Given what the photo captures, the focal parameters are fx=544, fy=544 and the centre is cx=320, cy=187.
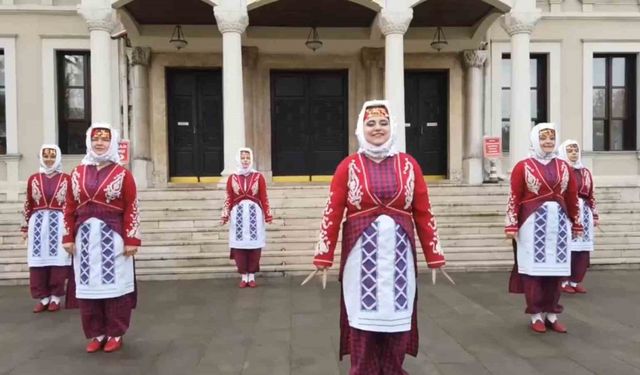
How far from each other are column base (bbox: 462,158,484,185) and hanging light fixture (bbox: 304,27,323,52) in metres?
5.08

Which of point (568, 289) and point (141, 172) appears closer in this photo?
point (568, 289)

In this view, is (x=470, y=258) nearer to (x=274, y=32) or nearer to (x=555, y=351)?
(x=555, y=351)

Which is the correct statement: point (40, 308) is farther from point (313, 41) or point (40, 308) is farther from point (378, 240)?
point (313, 41)

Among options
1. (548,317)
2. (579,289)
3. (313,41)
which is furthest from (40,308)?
(313,41)

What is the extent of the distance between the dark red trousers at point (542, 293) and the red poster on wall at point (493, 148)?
9202mm

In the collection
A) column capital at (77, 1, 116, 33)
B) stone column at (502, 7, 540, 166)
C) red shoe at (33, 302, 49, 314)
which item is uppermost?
column capital at (77, 1, 116, 33)

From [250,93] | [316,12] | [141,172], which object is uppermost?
[316,12]

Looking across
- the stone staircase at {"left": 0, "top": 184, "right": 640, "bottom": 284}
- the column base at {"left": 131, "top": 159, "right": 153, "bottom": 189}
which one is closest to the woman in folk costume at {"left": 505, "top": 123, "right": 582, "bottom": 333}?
the stone staircase at {"left": 0, "top": 184, "right": 640, "bottom": 284}

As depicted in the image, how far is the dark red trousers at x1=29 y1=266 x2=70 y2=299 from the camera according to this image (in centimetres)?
687

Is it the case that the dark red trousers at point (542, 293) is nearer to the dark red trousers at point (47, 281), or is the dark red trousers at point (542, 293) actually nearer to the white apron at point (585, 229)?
the white apron at point (585, 229)

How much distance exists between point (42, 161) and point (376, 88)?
9726 millimetres

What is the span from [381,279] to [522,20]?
10216 millimetres

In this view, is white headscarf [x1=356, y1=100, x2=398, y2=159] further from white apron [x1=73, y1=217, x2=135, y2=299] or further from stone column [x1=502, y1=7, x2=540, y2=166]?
stone column [x1=502, y1=7, x2=540, y2=166]

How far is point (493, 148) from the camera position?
14383 mm
